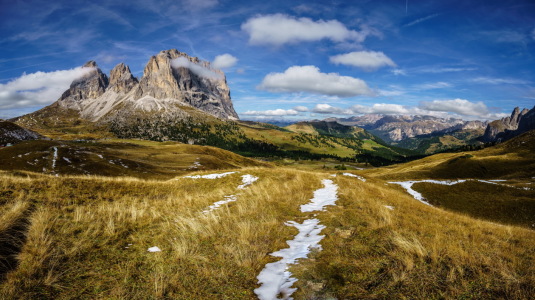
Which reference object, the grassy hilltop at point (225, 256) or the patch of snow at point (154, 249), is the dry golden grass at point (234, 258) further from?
the patch of snow at point (154, 249)

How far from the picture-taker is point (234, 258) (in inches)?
273

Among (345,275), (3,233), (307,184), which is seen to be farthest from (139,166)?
(345,275)

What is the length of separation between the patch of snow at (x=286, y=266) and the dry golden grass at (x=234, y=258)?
24 cm


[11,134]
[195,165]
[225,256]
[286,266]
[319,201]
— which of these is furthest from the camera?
[11,134]

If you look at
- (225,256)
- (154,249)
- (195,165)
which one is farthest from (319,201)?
(195,165)

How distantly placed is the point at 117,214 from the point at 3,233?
13.5 feet

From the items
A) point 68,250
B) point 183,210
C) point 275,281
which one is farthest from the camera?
point 183,210

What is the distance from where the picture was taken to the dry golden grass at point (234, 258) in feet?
17.5

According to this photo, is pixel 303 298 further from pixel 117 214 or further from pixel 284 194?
pixel 284 194

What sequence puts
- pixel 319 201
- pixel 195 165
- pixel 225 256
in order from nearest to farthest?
pixel 225 256 < pixel 319 201 < pixel 195 165

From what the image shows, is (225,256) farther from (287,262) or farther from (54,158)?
(54,158)

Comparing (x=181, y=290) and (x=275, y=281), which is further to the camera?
(x=275, y=281)

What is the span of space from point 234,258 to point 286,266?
62.0 inches

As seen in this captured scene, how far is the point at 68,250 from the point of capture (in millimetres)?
6707
